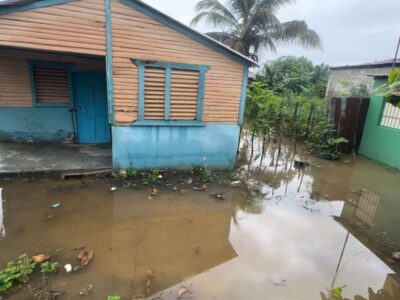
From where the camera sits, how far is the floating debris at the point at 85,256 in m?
3.23

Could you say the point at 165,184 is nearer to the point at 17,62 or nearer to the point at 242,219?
the point at 242,219

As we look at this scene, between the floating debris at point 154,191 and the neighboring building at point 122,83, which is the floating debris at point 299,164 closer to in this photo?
the neighboring building at point 122,83

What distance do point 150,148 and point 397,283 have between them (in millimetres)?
4955

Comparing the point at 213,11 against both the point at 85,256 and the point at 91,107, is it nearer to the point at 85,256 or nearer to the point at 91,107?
the point at 91,107

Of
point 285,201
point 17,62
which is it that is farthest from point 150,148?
point 17,62

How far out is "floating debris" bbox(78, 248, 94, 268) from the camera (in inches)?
127

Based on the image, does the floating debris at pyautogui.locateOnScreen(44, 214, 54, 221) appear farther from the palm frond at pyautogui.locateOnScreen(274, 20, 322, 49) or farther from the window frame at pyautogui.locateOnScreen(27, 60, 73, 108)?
the palm frond at pyautogui.locateOnScreen(274, 20, 322, 49)

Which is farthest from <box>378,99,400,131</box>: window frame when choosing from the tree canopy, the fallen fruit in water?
the fallen fruit in water

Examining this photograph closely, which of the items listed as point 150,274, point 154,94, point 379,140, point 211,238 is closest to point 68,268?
point 150,274

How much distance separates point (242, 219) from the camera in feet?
15.2

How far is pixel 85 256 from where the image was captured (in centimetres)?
333

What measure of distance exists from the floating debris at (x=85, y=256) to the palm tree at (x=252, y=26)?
12.3 m

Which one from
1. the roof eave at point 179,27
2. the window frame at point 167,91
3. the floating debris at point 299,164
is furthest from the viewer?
the floating debris at point 299,164

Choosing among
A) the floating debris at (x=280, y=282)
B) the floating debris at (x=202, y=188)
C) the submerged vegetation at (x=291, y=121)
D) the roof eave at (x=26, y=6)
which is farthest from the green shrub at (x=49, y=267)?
the submerged vegetation at (x=291, y=121)
